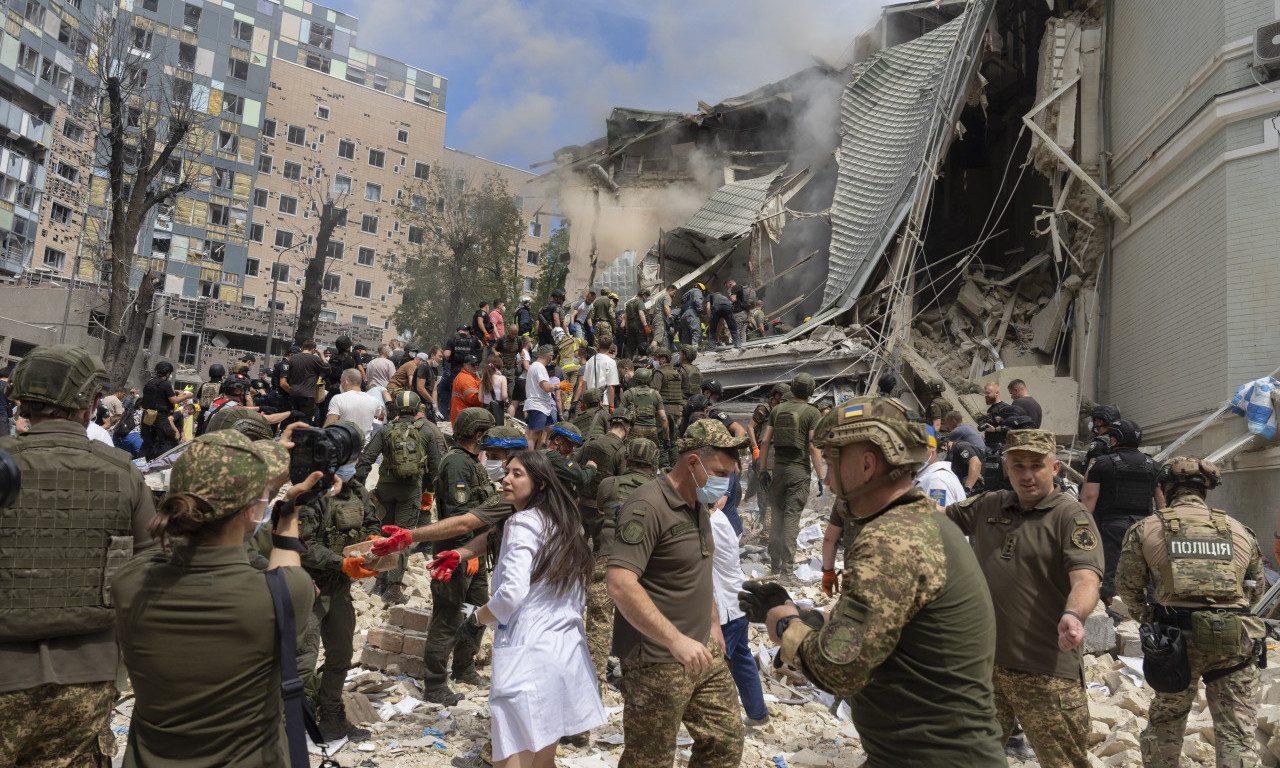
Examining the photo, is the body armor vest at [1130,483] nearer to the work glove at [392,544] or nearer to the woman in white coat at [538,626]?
the woman in white coat at [538,626]

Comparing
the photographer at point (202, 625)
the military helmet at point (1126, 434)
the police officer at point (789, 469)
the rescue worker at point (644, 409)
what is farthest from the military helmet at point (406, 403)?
the military helmet at point (1126, 434)

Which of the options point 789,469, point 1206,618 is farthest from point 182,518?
point 789,469

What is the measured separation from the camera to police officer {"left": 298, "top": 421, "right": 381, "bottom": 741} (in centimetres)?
490

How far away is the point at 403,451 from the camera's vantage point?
7.11 meters

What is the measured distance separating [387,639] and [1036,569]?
15.3 ft

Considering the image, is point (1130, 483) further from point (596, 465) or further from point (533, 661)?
point (533, 661)

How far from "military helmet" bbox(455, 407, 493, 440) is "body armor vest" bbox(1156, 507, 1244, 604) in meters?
4.37

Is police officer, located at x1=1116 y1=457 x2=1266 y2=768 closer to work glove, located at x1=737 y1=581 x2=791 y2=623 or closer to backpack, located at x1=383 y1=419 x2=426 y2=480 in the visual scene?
work glove, located at x1=737 y1=581 x2=791 y2=623

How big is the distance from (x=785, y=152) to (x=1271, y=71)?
14843mm

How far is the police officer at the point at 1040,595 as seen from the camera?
3756mm

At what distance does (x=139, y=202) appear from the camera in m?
18.1

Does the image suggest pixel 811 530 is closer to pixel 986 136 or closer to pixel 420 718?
pixel 420 718

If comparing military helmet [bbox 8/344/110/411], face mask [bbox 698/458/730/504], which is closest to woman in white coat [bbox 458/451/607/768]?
face mask [bbox 698/458/730/504]

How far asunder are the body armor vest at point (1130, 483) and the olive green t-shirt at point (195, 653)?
6.93 metres
